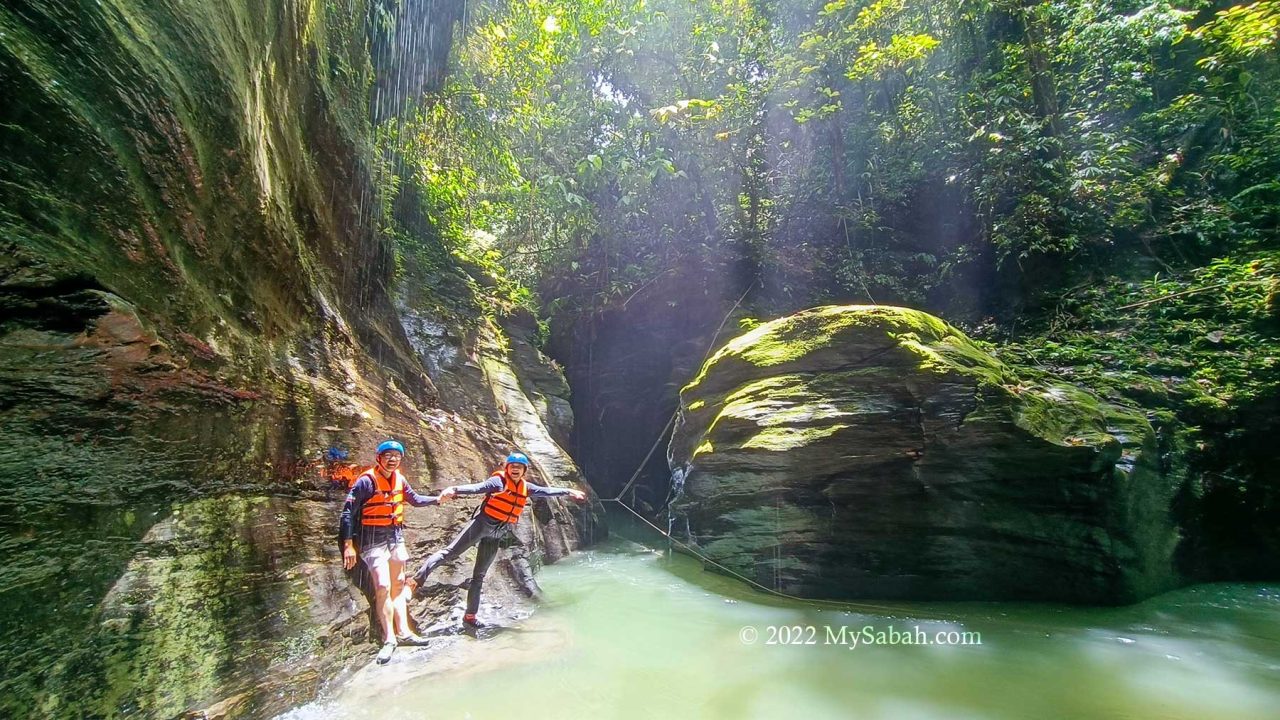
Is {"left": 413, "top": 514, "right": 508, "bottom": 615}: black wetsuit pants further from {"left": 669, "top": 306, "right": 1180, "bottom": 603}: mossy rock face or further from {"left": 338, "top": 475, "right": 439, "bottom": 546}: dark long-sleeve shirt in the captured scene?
{"left": 669, "top": 306, "right": 1180, "bottom": 603}: mossy rock face

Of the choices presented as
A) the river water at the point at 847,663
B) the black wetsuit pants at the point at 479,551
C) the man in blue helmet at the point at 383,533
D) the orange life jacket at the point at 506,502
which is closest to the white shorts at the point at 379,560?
the man in blue helmet at the point at 383,533

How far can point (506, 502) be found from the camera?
A: 5609mm

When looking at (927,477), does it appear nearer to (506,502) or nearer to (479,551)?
(506,502)

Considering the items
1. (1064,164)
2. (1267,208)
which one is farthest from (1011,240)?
(1267,208)

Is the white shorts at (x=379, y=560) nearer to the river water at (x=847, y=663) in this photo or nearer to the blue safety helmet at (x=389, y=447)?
the river water at (x=847, y=663)

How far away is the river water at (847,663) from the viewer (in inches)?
149

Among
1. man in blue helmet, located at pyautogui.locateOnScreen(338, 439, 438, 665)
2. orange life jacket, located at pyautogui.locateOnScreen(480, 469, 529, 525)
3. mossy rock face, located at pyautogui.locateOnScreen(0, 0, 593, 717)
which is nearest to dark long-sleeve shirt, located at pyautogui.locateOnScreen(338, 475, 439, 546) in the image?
man in blue helmet, located at pyautogui.locateOnScreen(338, 439, 438, 665)

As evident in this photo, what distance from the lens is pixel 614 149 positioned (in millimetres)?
13086

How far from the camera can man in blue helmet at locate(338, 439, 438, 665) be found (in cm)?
458

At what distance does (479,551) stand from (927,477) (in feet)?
16.5

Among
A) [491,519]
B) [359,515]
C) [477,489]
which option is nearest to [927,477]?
[491,519]

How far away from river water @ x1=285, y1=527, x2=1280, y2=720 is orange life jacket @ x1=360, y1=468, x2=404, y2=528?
1119 mm

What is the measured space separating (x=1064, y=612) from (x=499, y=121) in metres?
12.0

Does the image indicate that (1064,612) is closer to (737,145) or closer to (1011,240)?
(1011,240)
